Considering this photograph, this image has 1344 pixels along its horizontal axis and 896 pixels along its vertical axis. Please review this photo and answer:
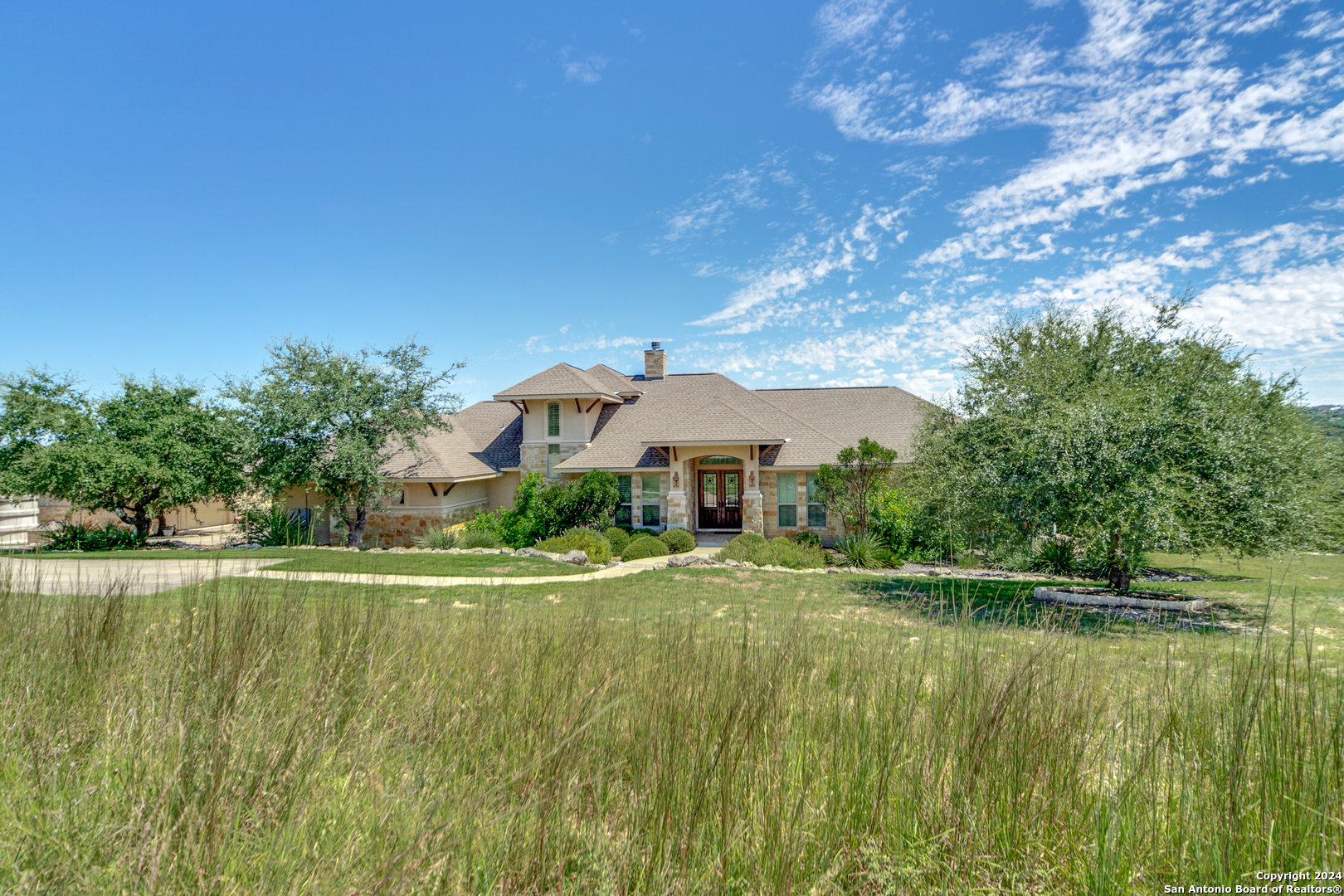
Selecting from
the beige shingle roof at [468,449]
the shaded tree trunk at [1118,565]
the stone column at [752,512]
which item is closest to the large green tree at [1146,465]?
the shaded tree trunk at [1118,565]

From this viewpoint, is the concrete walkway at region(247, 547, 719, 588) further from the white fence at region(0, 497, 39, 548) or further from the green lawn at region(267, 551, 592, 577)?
the white fence at region(0, 497, 39, 548)

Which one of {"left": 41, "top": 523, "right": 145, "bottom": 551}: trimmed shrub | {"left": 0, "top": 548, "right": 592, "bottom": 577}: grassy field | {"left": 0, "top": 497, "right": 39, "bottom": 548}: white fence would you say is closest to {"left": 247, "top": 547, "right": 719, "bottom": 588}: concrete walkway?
{"left": 0, "top": 548, "right": 592, "bottom": 577}: grassy field

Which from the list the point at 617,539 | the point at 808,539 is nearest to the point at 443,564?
the point at 617,539

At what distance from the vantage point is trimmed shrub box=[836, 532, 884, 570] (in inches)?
671

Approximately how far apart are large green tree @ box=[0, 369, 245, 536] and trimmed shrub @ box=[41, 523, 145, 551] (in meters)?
0.54

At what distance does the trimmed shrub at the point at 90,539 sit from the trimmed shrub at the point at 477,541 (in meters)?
9.78

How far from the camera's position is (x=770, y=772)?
2.91 m

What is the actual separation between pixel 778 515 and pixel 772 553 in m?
4.79

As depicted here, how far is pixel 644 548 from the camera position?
59.4ft

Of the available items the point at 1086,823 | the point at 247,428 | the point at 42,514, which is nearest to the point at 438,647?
the point at 1086,823

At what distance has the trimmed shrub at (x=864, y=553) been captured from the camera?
1703 centimetres

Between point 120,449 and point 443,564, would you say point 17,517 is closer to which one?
point 120,449

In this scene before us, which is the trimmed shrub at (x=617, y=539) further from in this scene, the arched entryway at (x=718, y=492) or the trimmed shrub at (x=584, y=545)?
the arched entryway at (x=718, y=492)

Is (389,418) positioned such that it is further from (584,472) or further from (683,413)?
(683,413)
